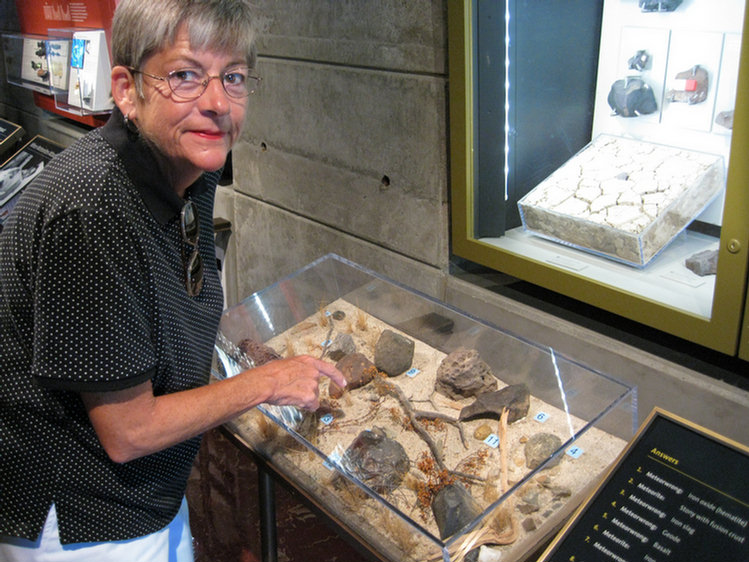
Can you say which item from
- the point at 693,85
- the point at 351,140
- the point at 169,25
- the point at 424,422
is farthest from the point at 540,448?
the point at 351,140

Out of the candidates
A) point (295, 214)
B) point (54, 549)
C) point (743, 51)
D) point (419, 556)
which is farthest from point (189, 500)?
point (743, 51)

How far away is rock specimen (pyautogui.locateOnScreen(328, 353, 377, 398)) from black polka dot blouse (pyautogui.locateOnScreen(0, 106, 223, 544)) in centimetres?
41

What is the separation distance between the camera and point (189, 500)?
250 centimetres

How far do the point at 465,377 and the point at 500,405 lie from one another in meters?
0.15

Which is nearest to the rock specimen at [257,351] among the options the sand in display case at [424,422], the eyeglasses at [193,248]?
the sand in display case at [424,422]

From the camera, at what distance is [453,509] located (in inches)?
61.0

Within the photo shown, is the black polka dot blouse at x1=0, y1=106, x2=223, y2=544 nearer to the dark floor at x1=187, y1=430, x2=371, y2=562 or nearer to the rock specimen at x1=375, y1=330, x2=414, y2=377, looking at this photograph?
the dark floor at x1=187, y1=430, x2=371, y2=562

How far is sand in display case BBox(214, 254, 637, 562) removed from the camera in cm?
157

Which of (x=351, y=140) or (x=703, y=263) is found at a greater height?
(x=351, y=140)

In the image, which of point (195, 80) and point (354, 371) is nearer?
point (195, 80)

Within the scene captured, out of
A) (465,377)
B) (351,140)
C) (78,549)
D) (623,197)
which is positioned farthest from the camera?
(351,140)

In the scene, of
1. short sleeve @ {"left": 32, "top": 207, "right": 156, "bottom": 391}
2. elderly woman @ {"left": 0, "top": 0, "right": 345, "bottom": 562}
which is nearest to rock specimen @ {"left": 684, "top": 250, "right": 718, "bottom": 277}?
elderly woman @ {"left": 0, "top": 0, "right": 345, "bottom": 562}

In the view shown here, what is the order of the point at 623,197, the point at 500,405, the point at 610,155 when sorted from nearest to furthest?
the point at 500,405 → the point at 623,197 → the point at 610,155

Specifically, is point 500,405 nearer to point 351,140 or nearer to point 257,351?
point 257,351
